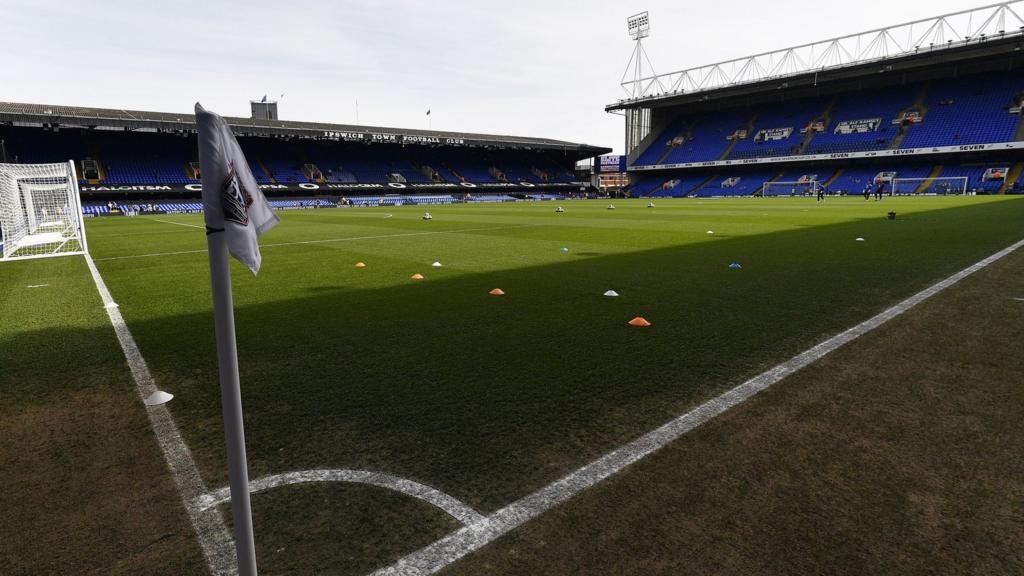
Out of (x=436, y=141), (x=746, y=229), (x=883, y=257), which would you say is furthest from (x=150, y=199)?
(x=883, y=257)

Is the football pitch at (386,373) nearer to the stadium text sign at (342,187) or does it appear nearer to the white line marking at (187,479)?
the white line marking at (187,479)

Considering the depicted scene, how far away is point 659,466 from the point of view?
273 centimetres

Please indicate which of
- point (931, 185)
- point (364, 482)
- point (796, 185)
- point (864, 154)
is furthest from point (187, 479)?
point (796, 185)

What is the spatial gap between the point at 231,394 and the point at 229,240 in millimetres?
460

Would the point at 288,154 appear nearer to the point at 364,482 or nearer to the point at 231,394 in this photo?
the point at 364,482

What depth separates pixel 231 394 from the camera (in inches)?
62.9

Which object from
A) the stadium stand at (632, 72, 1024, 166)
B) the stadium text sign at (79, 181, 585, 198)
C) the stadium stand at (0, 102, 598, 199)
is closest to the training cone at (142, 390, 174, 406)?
the stadium stand at (0, 102, 598, 199)

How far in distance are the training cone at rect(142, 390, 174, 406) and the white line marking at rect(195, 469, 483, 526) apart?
1512mm

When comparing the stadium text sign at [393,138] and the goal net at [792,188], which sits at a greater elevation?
the stadium text sign at [393,138]

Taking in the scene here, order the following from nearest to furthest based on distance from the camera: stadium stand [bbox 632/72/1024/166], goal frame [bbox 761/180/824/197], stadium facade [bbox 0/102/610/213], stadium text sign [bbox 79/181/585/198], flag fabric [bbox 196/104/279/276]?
flag fabric [bbox 196/104/279/276] → stadium facade [bbox 0/102/610/213] → stadium stand [bbox 632/72/1024/166] → stadium text sign [bbox 79/181/585/198] → goal frame [bbox 761/180/824/197]

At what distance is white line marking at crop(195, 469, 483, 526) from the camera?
7.82ft

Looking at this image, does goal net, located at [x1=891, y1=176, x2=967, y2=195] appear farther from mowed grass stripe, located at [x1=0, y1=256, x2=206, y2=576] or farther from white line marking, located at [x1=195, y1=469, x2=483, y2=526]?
mowed grass stripe, located at [x1=0, y1=256, x2=206, y2=576]

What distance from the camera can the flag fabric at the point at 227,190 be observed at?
1443 mm

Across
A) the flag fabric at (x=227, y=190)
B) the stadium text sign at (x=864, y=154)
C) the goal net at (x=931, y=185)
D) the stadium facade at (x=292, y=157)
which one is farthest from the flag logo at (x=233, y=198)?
the stadium text sign at (x=864, y=154)
